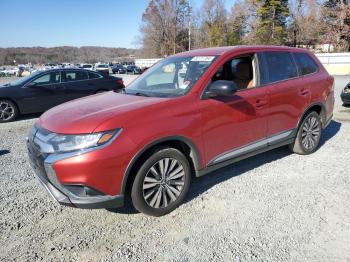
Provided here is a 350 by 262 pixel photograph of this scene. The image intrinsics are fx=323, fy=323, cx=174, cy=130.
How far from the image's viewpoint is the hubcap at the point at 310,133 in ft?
17.4

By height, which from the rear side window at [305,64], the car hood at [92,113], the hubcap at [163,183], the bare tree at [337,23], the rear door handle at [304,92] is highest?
the bare tree at [337,23]

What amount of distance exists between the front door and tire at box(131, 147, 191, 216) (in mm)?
412

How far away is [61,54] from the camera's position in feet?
435

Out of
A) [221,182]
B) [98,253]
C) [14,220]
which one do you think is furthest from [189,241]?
[14,220]

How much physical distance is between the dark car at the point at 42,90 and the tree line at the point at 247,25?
A: 3732 cm

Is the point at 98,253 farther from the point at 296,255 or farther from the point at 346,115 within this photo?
the point at 346,115

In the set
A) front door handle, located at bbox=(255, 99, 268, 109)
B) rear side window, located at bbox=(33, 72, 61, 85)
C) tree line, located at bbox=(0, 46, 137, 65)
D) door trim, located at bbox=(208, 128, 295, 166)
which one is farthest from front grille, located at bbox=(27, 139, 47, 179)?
tree line, located at bbox=(0, 46, 137, 65)

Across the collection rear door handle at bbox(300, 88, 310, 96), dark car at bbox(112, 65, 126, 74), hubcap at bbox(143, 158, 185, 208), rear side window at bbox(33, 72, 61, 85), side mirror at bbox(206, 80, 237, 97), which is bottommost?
hubcap at bbox(143, 158, 185, 208)

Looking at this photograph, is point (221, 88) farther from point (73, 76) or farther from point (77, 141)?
point (73, 76)

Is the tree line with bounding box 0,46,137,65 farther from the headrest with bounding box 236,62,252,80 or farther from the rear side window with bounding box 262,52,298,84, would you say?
the headrest with bounding box 236,62,252,80

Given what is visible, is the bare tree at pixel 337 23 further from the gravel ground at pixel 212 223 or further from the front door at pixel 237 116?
the front door at pixel 237 116

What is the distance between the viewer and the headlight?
305 centimetres

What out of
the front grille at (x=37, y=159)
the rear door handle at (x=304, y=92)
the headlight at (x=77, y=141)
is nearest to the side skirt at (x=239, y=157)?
the rear door handle at (x=304, y=92)

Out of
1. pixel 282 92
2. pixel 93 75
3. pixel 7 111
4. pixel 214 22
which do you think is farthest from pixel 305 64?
pixel 214 22
